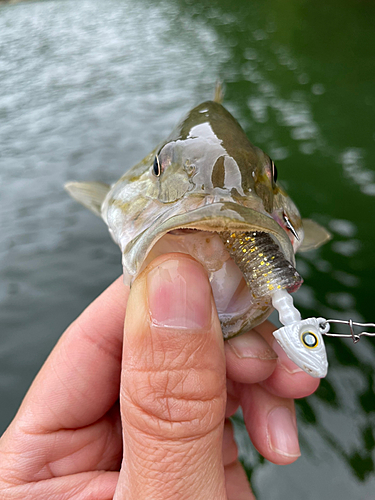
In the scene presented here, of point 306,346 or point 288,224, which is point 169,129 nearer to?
point 288,224

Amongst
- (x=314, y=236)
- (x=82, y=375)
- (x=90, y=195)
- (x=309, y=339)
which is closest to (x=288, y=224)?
(x=309, y=339)

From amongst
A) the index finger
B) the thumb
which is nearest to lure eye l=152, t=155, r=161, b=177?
the thumb

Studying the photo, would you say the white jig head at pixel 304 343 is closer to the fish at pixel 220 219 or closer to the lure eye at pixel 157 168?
the fish at pixel 220 219

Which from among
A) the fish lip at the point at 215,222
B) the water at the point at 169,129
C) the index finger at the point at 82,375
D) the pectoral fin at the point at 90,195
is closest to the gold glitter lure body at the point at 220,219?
the fish lip at the point at 215,222

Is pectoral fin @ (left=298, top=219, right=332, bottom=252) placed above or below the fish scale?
below

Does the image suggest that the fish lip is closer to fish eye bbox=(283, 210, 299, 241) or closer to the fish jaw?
the fish jaw

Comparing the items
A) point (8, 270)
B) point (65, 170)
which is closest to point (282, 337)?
point (8, 270)

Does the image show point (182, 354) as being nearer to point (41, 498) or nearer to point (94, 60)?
point (41, 498)
